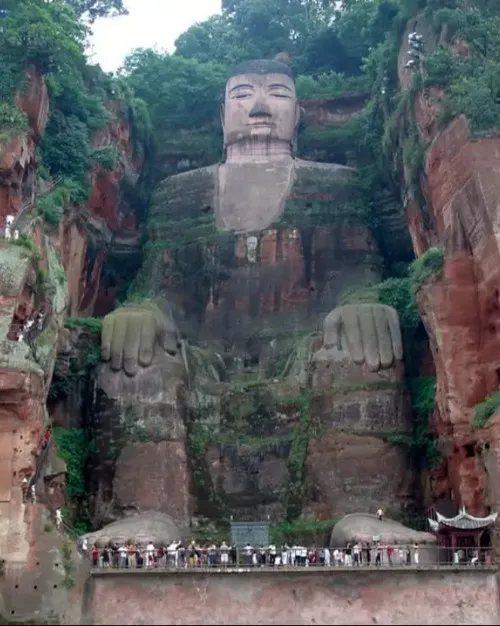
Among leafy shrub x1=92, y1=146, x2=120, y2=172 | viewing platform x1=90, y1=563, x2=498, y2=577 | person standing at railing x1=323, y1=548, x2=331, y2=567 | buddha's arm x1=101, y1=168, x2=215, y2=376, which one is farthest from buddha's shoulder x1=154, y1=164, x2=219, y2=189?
viewing platform x1=90, y1=563, x2=498, y2=577

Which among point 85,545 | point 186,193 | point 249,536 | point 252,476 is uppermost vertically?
point 186,193

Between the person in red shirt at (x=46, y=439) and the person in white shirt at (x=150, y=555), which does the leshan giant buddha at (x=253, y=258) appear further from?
the person in white shirt at (x=150, y=555)

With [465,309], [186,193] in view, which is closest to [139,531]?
[465,309]

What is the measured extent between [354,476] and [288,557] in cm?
362

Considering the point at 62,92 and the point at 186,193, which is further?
the point at 186,193

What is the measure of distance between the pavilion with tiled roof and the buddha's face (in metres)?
14.6

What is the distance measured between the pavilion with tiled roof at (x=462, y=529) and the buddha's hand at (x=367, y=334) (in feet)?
16.2

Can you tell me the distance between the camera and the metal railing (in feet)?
64.7

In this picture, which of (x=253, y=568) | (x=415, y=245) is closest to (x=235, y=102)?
(x=415, y=245)

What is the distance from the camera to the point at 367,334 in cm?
2527

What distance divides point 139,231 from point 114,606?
15.7m

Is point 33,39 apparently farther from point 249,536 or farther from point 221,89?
point 249,536

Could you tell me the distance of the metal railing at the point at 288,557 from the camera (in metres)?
19.7

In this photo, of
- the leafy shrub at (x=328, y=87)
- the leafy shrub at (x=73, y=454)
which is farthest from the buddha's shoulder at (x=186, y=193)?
the leafy shrub at (x=73, y=454)
